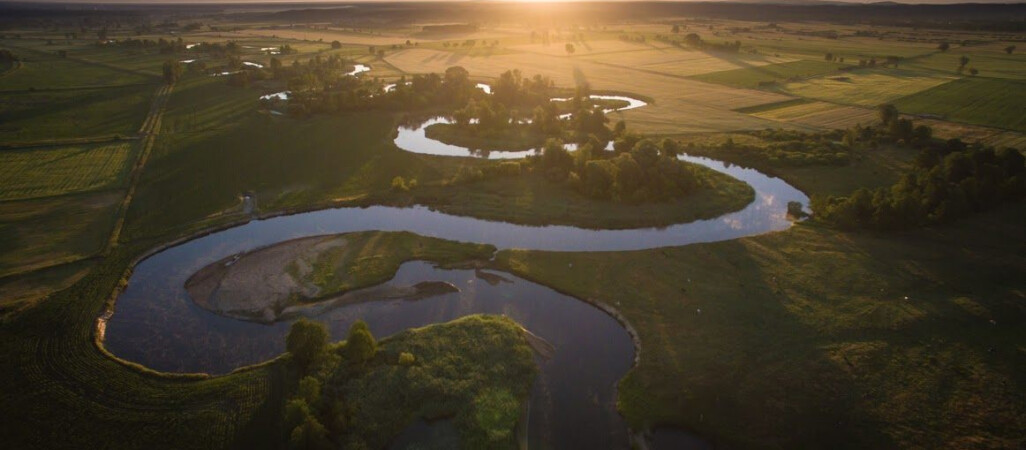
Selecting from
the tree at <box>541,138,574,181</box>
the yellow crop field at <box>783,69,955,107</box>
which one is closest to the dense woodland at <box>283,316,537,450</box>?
the tree at <box>541,138,574,181</box>

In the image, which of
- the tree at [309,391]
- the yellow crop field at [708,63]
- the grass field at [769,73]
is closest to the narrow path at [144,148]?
the tree at [309,391]

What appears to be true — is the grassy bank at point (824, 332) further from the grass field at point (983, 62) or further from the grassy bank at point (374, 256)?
the grass field at point (983, 62)


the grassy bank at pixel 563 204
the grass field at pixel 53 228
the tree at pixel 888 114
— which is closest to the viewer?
the grass field at pixel 53 228

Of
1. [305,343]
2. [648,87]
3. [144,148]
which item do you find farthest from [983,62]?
[144,148]

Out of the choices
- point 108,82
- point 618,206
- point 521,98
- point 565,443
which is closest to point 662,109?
point 521,98

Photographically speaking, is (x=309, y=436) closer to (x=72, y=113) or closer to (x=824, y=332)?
(x=824, y=332)

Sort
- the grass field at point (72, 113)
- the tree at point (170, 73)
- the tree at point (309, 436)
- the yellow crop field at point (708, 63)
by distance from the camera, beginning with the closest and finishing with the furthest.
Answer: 1. the tree at point (309, 436)
2. the grass field at point (72, 113)
3. the tree at point (170, 73)
4. the yellow crop field at point (708, 63)

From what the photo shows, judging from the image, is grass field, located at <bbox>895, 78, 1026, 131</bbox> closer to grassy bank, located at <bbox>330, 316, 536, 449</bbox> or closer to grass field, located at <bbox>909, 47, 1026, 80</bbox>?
grass field, located at <bbox>909, 47, 1026, 80</bbox>
